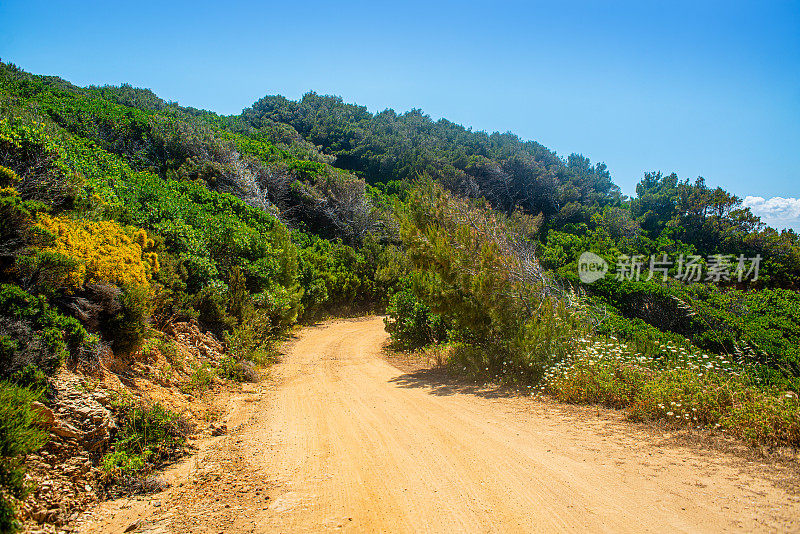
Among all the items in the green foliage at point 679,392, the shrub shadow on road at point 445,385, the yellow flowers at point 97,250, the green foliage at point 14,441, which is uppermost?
the yellow flowers at point 97,250

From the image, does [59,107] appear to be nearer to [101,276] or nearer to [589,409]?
[101,276]

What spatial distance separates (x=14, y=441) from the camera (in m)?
3.64

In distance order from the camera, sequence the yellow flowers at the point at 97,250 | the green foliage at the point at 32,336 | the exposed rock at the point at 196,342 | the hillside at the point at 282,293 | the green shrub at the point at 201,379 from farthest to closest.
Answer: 1. the exposed rock at the point at 196,342
2. the green shrub at the point at 201,379
3. the yellow flowers at the point at 97,250
4. the hillside at the point at 282,293
5. the green foliage at the point at 32,336

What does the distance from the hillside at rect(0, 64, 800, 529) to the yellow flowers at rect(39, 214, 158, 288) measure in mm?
38

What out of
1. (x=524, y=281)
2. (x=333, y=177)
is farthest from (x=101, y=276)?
(x=333, y=177)

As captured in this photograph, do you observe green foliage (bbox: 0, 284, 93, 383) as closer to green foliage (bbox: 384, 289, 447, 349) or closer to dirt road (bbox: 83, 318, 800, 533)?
dirt road (bbox: 83, 318, 800, 533)

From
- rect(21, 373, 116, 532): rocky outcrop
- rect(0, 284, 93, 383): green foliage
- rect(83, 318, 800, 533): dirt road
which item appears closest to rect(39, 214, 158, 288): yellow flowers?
rect(0, 284, 93, 383): green foliage

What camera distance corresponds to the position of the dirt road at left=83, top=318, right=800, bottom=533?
374 cm

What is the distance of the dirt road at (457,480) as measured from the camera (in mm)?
3738

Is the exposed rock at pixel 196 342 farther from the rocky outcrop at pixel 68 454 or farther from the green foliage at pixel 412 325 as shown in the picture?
the green foliage at pixel 412 325

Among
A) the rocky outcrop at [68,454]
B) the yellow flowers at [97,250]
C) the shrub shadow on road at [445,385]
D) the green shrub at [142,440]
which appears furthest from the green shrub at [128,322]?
the shrub shadow on road at [445,385]

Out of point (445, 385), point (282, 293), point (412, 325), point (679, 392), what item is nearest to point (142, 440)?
point (445, 385)

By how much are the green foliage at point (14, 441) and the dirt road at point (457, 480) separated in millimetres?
793

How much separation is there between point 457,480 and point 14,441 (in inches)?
160
